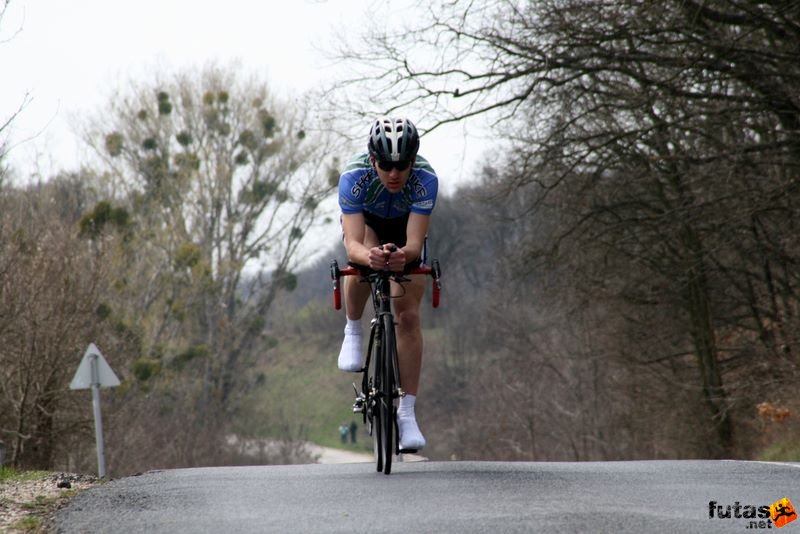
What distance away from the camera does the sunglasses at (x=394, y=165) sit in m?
7.82

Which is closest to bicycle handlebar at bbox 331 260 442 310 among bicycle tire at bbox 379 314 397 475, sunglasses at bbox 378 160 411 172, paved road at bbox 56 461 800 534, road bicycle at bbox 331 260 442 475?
road bicycle at bbox 331 260 442 475

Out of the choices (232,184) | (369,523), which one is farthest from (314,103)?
(232,184)

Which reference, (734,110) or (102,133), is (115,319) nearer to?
(102,133)

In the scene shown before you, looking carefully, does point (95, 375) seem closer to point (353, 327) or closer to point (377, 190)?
point (353, 327)

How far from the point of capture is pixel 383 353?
800 centimetres

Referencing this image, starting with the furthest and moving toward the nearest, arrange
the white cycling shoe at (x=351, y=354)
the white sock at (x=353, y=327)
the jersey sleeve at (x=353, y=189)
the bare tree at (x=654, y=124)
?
1. the bare tree at (x=654, y=124)
2. the white sock at (x=353, y=327)
3. the white cycling shoe at (x=351, y=354)
4. the jersey sleeve at (x=353, y=189)

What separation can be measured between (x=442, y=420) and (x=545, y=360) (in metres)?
22.5

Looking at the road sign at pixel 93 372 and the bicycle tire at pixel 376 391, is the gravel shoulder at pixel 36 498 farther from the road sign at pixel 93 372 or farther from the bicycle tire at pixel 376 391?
the road sign at pixel 93 372

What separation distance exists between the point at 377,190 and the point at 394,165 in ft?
1.07

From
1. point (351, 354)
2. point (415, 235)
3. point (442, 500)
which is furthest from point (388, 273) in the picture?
point (442, 500)

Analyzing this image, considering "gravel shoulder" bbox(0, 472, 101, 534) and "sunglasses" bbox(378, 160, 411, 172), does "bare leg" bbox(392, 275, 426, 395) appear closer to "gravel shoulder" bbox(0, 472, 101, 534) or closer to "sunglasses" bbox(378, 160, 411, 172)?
"sunglasses" bbox(378, 160, 411, 172)

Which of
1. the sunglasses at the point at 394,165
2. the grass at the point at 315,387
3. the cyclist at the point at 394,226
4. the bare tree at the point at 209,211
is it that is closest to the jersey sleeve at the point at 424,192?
the cyclist at the point at 394,226

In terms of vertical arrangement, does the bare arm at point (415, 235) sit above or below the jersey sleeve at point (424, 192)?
below

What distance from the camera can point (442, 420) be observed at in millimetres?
60312
